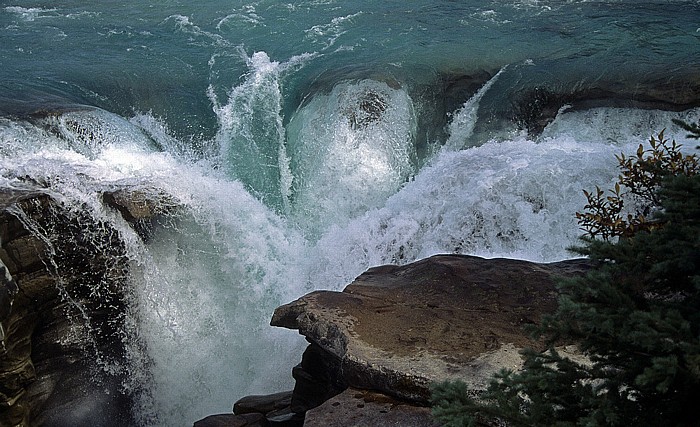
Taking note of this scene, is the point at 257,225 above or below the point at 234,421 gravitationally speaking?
above

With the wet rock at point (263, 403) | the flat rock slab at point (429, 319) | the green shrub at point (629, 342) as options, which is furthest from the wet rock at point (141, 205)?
the green shrub at point (629, 342)

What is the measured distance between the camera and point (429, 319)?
541 centimetres

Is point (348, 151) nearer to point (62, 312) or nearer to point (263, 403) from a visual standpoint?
point (263, 403)

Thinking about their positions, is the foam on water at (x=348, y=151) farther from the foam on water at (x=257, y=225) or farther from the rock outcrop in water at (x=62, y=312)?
the rock outcrop in water at (x=62, y=312)

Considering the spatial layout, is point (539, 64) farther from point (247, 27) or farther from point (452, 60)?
point (247, 27)

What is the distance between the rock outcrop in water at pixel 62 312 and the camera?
21.8 feet

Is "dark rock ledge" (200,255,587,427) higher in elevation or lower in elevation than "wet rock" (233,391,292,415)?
higher

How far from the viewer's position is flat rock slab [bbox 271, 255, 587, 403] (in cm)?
480

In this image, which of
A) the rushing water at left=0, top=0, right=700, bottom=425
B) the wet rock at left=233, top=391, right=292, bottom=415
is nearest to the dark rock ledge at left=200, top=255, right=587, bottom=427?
the wet rock at left=233, top=391, right=292, bottom=415

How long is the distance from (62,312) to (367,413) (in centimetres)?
357

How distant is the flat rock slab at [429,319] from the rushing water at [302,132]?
76.7 inches

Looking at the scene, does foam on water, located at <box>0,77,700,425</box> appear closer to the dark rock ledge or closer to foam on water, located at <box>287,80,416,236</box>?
foam on water, located at <box>287,80,416,236</box>

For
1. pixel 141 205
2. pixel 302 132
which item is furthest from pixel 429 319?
pixel 302 132

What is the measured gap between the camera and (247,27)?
44.8ft
